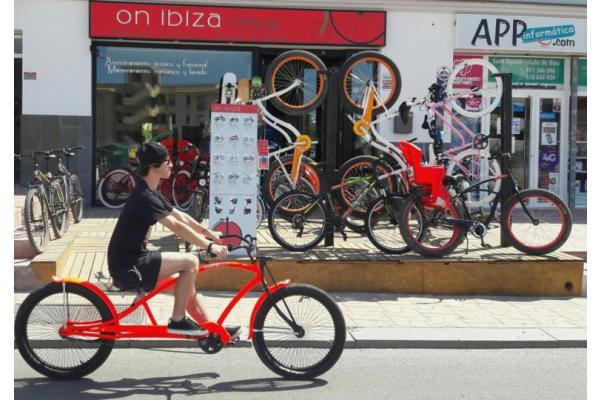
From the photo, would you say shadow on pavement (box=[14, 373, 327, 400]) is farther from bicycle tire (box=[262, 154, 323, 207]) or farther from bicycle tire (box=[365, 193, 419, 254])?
bicycle tire (box=[262, 154, 323, 207])

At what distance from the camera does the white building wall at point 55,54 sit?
13.2 meters

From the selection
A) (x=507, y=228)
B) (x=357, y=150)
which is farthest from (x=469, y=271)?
(x=357, y=150)

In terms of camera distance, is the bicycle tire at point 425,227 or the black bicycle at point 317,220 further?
the black bicycle at point 317,220

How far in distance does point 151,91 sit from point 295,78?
4.24 meters

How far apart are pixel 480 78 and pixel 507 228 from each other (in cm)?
623

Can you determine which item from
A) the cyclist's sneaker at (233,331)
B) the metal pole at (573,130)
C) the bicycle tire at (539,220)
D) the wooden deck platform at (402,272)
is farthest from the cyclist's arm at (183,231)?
the metal pole at (573,130)

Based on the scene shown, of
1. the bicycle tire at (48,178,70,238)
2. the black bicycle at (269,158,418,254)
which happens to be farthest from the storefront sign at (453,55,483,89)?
the bicycle tire at (48,178,70,238)

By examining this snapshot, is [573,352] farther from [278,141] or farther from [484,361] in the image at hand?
[278,141]

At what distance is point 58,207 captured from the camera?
9.62 m

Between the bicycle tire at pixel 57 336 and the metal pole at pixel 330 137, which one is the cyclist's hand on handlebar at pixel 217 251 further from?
the metal pole at pixel 330 137

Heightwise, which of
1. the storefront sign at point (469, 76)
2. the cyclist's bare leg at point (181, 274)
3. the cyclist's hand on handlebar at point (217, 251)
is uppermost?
the storefront sign at point (469, 76)

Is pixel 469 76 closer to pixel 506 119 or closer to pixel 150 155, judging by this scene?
pixel 506 119

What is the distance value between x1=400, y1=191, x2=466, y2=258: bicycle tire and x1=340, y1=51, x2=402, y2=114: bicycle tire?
175cm

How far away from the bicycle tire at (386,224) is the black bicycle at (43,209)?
3873 mm
